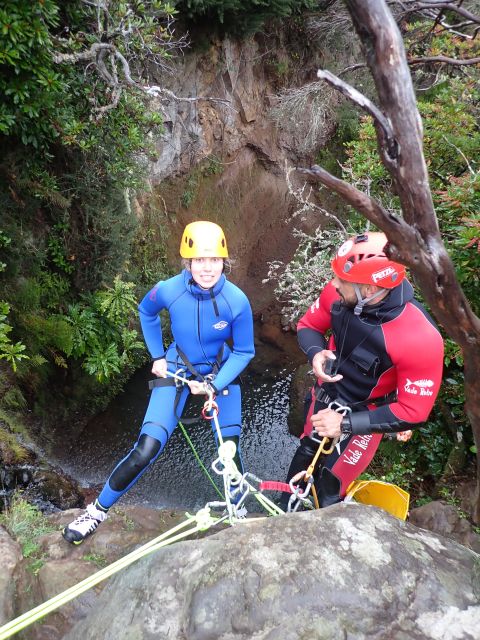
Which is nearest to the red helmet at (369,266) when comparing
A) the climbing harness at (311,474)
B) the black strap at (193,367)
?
the climbing harness at (311,474)

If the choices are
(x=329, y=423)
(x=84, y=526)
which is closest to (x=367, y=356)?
(x=329, y=423)

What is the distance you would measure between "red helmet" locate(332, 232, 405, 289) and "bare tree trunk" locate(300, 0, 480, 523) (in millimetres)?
969

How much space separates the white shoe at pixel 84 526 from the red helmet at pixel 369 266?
8.63 feet

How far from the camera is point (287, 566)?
1.63 metres

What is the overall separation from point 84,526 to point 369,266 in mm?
2867

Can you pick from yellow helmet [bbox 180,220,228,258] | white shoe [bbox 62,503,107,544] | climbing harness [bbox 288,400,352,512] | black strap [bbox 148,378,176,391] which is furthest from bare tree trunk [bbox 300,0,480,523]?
white shoe [bbox 62,503,107,544]

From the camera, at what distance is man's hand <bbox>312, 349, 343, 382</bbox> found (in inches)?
113

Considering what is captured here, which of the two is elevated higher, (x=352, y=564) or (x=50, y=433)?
(x=352, y=564)

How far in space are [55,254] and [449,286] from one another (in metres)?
5.41

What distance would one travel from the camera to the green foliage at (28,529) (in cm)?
302

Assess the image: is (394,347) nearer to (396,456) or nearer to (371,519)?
(371,519)

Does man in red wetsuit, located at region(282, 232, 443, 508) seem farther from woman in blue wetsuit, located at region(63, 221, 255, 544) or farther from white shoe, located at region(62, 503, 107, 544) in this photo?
white shoe, located at region(62, 503, 107, 544)

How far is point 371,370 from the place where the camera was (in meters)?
2.80

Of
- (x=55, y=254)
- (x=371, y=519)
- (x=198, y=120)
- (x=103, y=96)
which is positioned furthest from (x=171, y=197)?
(x=371, y=519)
